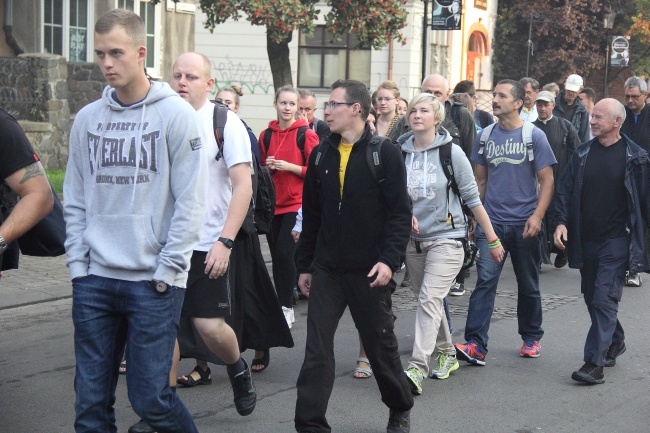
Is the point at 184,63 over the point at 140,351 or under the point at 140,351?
over

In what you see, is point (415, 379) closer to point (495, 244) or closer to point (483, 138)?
point (495, 244)

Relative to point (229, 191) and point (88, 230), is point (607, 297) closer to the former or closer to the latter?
point (229, 191)

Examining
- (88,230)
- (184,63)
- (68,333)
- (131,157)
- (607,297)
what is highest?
(184,63)

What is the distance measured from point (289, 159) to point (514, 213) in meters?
2.07

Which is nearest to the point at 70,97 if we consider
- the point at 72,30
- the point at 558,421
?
the point at 72,30

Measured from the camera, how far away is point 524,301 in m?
7.86

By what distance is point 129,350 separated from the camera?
4.27 meters

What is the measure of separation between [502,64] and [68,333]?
34.0 m

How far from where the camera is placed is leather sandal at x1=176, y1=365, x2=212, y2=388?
6766mm

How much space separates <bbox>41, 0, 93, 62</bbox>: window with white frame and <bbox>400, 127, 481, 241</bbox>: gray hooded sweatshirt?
56.0 feet

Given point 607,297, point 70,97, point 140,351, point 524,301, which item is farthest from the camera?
point 70,97

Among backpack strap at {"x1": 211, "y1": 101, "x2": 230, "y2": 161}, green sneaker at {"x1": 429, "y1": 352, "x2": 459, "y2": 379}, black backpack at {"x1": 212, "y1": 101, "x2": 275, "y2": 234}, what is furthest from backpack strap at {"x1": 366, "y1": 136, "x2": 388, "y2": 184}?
green sneaker at {"x1": 429, "y1": 352, "x2": 459, "y2": 379}

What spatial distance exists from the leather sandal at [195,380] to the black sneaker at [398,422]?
5.09 ft

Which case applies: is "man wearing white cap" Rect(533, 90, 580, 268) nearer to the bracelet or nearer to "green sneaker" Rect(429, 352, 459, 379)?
the bracelet
